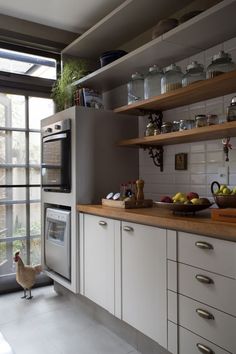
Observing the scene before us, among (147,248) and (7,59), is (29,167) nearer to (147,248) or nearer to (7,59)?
(7,59)

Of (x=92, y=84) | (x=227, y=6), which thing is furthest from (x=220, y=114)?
(x=92, y=84)

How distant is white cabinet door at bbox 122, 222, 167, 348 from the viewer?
5.63ft

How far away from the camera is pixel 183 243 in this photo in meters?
1.58

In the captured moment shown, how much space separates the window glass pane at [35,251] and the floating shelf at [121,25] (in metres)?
1.86

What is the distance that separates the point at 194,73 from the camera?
212cm

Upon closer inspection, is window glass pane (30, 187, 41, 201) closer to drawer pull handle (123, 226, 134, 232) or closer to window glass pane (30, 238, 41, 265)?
window glass pane (30, 238, 41, 265)

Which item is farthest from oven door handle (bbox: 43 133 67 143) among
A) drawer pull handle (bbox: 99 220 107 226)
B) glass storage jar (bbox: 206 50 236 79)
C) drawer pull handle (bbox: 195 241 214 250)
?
drawer pull handle (bbox: 195 241 214 250)

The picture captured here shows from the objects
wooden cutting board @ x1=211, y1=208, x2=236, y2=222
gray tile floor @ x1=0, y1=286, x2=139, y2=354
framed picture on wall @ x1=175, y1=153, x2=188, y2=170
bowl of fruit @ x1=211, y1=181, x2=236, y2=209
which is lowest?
gray tile floor @ x1=0, y1=286, x2=139, y2=354

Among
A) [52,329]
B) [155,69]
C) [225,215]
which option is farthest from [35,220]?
[225,215]

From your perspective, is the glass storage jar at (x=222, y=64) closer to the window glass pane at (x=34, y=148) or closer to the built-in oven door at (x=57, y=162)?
the built-in oven door at (x=57, y=162)

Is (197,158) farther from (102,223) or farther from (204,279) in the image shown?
(204,279)

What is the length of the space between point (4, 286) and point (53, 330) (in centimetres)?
93

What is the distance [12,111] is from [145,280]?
6.86 ft

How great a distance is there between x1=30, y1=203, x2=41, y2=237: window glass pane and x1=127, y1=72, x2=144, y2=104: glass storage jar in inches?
55.5
